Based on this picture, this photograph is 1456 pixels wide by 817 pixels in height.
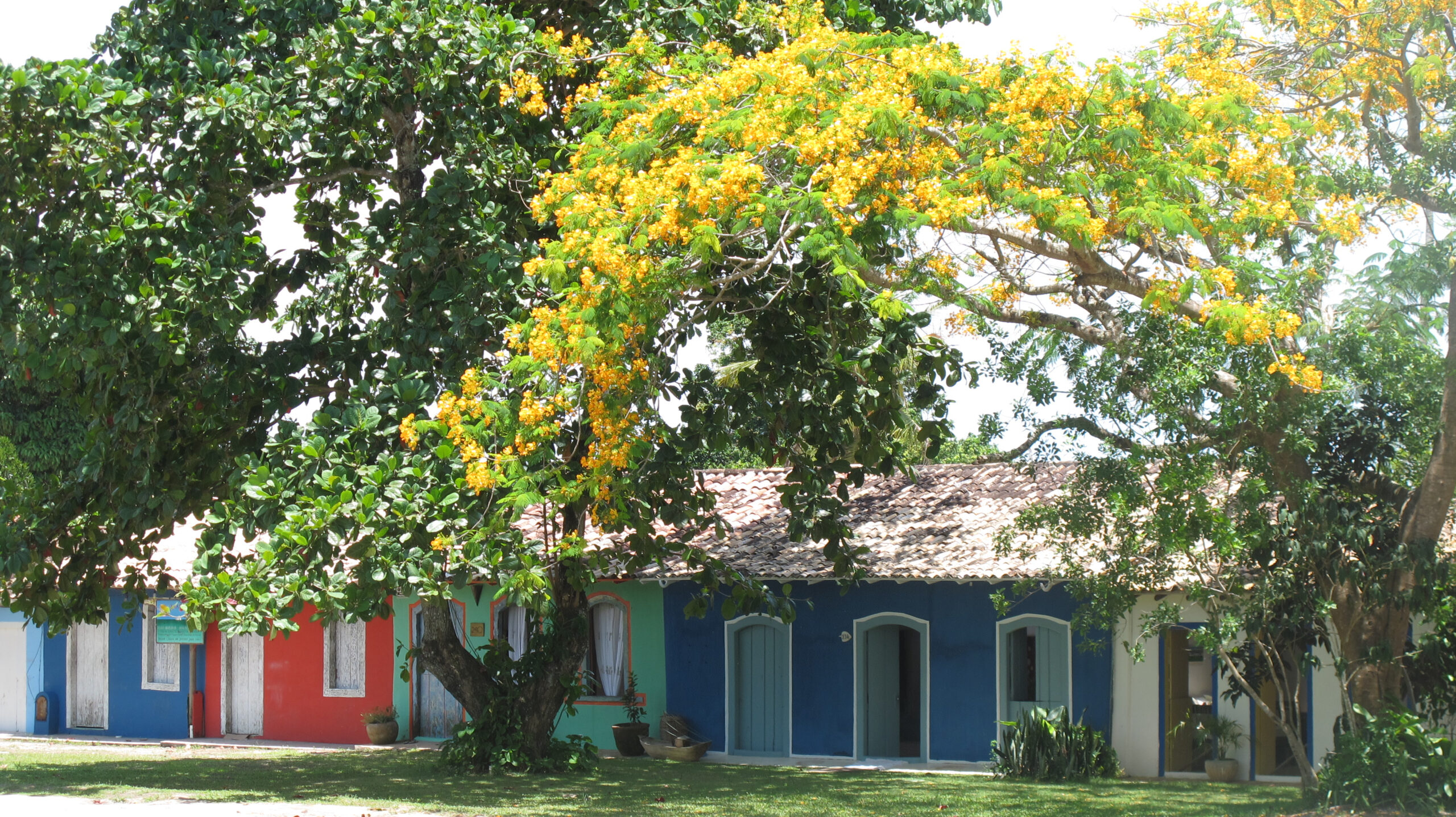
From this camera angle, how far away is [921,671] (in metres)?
18.7

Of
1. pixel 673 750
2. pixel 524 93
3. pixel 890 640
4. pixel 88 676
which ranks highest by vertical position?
pixel 524 93

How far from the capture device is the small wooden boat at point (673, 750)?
62.8 ft

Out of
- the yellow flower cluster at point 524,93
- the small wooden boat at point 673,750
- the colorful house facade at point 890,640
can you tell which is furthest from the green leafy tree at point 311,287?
the small wooden boat at point 673,750

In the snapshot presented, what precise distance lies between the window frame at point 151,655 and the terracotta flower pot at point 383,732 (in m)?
4.23

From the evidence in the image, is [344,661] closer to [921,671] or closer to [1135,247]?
[921,671]

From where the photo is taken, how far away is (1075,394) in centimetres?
1212

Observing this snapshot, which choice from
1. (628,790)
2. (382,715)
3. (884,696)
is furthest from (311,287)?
(884,696)

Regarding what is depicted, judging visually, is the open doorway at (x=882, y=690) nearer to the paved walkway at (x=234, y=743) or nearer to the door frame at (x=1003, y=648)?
the door frame at (x=1003, y=648)

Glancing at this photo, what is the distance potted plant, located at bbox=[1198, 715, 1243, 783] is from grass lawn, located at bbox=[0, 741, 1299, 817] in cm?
47

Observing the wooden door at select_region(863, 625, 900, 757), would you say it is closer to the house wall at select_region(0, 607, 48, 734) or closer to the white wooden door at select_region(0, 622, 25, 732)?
the house wall at select_region(0, 607, 48, 734)

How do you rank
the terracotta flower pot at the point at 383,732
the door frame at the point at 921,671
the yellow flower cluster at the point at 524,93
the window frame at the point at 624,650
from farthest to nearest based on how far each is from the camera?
1. the terracotta flower pot at the point at 383,732
2. the window frame at the point at 624,650
3. the door frame at the point at 921,671
4. the yellow flower cluster at the point at 524,93

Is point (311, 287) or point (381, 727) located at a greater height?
point (311, 287)

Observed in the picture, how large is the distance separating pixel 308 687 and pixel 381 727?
193 cm

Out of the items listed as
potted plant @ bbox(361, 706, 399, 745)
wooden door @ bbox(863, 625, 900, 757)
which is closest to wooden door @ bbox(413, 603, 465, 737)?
potted plant @ bbox(361, 706, 399, 745)
